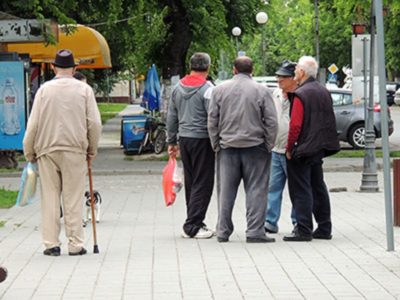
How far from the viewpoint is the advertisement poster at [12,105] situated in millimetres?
23000

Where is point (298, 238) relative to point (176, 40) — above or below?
below

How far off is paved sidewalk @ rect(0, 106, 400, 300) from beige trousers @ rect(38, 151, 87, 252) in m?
0.26

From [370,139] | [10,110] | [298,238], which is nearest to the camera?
[298,238]

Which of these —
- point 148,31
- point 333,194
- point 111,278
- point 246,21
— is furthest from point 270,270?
point 246,21

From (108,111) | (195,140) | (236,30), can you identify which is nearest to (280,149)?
(195,140)

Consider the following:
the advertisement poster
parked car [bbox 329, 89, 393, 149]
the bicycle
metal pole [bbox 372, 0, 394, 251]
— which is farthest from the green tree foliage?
metal pole [bbox 372, 0, 394, 251]

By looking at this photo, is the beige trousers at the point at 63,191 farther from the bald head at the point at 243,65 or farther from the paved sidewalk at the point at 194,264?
the bald head at the point at 243,65

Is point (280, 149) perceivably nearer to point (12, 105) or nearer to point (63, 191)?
point (63, 191)

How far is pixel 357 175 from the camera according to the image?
21781 millimetres

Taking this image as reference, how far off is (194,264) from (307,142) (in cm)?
209

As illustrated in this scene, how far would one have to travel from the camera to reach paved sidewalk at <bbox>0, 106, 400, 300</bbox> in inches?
323

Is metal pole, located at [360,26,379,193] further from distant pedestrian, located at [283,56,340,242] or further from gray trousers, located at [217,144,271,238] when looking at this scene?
gray trousers, located at [217,144,271,238]

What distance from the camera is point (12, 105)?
2330 cm

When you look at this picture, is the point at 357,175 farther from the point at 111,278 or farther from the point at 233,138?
the point at 111,278
